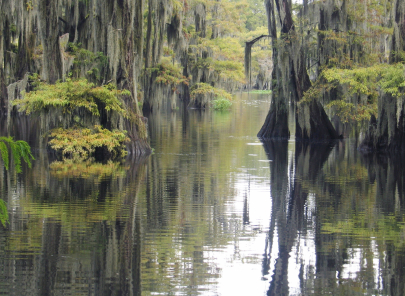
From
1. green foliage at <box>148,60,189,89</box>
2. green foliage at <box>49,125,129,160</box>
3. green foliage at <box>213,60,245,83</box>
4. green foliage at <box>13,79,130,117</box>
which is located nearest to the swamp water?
green foliage at <box>49,125,129,160</box>

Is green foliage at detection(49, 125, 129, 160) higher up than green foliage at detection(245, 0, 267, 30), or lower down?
lower down

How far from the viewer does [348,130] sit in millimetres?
28062

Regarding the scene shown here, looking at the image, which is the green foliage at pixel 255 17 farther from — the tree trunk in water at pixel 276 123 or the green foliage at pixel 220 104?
the tree trunk in water at pixel 276 123

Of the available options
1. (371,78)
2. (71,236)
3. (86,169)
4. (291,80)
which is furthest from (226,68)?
(71,236)

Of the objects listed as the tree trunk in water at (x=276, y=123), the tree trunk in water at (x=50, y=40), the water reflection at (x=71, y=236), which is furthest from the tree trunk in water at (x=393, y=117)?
the tree trunk in water at (x=50, y=40)

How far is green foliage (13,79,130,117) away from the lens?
15906 mm

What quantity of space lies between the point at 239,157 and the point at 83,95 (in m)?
4.87

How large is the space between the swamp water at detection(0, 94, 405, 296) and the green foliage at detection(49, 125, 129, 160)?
2.82 ft

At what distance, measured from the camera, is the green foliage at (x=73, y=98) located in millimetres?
15906

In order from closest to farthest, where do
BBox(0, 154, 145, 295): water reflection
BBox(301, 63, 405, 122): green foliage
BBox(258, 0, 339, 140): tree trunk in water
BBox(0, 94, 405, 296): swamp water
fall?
BBox(0, 154, 145, 295): water reflection
BBox(0, 94, 405, 296): swamp water
BBox(301, 63, 405, 122): green foliage
BBox(258, 0, 339, 140): tree trunk in water

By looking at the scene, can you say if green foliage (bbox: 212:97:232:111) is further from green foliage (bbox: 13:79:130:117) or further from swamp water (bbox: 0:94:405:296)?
swamp water (bbox: 0:94:405:296)

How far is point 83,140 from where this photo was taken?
16125 mm

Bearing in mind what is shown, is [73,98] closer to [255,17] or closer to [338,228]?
[338,228]

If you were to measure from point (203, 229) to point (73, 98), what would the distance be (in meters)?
9.27
